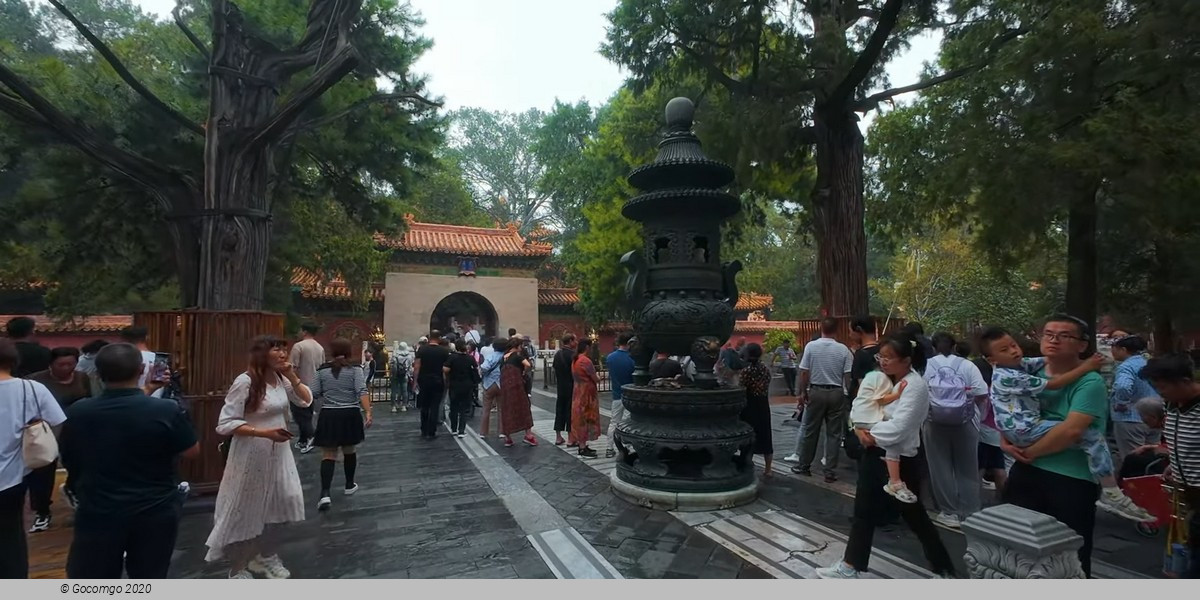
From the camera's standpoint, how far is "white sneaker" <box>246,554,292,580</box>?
11.6ft

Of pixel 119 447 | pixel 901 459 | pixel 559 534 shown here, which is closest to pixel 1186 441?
pixel 901 459

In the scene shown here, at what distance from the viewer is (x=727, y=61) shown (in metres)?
8.91

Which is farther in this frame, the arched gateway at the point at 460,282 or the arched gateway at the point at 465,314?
the arched gateway at the point at 465,314

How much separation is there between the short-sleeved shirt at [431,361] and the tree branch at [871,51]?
7.12m

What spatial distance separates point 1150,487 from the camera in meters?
3.42

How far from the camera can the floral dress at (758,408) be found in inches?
239

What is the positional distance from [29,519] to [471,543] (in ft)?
13.8

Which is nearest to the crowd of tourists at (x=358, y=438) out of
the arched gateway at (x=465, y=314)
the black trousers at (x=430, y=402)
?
the black trousers at (x=430, y=402)

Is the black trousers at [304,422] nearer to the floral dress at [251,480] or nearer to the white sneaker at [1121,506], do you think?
the floral dress at [251,480]

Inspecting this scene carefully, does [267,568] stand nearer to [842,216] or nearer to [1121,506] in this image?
[1121,506]

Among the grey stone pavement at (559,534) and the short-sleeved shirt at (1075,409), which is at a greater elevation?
the short-sleeved shirt at (1075,409)

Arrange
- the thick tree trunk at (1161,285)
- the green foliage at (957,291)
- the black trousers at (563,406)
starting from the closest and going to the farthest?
the black trousers at (563,406), the thick tree trunk at (1161,285), the green foliage at (957,291)

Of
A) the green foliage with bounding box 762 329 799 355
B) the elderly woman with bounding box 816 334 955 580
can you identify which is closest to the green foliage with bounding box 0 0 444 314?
the elderly woman with bounding box 816 334 955 580

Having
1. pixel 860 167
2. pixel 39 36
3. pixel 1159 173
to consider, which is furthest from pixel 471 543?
pixel 39 36
